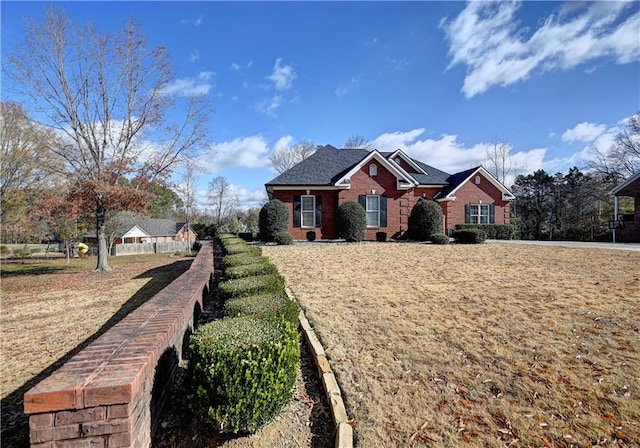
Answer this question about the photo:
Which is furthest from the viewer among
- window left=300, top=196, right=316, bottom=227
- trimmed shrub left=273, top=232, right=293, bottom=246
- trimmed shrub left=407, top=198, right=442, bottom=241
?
window left=300, top=196, right=316, bottom=227

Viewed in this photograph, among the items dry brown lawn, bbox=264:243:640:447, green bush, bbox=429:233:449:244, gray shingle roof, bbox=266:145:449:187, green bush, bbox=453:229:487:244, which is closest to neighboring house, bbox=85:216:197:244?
gray shingle roof, bbox=266:145:449:187

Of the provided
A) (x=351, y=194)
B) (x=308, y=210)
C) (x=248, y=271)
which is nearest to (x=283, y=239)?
(x=308, y=210)

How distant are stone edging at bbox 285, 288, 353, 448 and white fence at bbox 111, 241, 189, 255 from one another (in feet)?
123

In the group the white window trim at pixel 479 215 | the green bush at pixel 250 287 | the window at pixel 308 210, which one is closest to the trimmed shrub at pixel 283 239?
the window at pixel 308 210

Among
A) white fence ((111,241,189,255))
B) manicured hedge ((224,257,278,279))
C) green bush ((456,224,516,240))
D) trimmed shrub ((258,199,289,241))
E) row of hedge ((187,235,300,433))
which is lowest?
white fence ((111,241,189,255))

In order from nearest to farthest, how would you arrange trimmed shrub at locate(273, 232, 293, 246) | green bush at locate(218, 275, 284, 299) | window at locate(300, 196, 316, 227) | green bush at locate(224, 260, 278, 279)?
green bush at locate(218, 275, 284, 299), green bush at locate(224, 260, 278, 279), trimmed shrub at locate(273, 232, 293, 246), window at locate(300, 196, 316, 227)

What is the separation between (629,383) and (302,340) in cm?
358

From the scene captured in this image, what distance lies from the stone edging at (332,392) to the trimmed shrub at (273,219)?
41.7 ft

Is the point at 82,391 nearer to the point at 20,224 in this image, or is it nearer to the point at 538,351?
the point at 538,351

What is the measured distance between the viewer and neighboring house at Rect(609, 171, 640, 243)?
18.1 meters

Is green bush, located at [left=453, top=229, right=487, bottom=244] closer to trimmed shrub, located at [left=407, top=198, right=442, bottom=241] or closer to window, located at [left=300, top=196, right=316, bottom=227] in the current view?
trimmed shrub, located at [left=407, top=198, right=442, bottom=241]

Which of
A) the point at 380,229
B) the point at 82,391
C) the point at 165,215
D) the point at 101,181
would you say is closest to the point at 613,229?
the point at 380,229

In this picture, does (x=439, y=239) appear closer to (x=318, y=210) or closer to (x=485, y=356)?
(x=318, y=210)

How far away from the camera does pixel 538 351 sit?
3719mm
